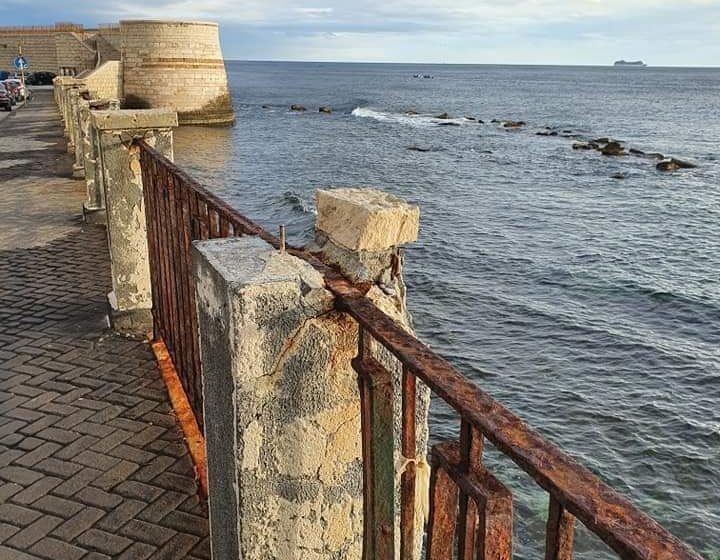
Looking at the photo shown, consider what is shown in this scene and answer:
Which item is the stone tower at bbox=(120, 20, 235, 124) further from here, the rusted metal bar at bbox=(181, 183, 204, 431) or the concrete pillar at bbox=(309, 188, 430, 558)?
the concrete pillar at bbox=(309, 188, 430, 558)

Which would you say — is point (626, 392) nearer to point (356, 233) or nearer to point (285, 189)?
point (356, 233)

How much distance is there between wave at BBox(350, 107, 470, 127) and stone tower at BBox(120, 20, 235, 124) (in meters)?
16.2

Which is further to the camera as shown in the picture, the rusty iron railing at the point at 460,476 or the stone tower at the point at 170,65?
the stone tower at the point at 170,65

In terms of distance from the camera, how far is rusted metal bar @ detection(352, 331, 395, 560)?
7.41 ft

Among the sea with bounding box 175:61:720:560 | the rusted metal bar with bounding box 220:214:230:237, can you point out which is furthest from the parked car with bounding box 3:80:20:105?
the rusted metal bar with bounding box 220:214:230:237

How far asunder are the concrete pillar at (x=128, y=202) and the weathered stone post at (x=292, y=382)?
3.89 m

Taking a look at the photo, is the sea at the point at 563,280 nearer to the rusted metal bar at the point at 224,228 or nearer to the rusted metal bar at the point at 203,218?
the rusted metal bar at the point at 203,218

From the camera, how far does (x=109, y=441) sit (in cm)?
490

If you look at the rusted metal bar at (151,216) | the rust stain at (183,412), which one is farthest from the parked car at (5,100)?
the rust stain at (183,412)

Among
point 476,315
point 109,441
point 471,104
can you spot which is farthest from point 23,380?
point 471,104

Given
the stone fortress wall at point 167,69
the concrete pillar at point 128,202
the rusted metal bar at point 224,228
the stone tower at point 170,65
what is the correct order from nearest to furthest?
the rusted metal bar at point 224,228, the concrete pillar at point 128,202, the stone fortress wall at point 167,69, the stone tower at point 170,65

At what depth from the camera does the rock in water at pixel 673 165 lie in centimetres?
3769

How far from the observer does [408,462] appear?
2.11 meters

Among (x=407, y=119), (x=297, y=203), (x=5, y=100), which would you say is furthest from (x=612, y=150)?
(x=5, y=100)
